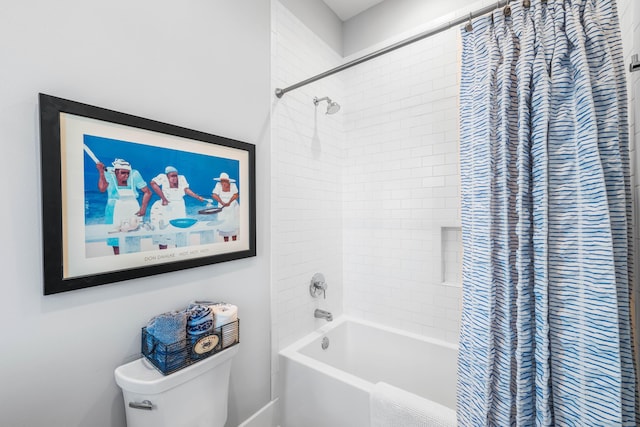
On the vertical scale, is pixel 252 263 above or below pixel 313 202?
below

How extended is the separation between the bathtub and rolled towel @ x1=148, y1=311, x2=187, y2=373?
86cm

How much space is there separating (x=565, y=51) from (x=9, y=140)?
5.96 ft

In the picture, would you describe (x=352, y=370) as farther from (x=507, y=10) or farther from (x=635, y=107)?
(x=507, y=10)

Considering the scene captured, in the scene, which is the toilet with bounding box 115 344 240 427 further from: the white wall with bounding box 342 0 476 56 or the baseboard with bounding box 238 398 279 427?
the white wall with bounding box 342 0 476 56

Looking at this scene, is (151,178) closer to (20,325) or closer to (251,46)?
(20,325)

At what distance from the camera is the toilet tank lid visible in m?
1.04

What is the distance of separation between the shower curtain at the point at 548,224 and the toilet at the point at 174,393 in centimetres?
103

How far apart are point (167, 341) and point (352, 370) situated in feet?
5.30

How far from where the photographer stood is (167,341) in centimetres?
109

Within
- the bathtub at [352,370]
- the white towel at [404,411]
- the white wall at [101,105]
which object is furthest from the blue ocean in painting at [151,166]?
the white towel at [404,411]

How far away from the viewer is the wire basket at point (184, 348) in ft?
3.55

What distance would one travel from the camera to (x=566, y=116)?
92 cm

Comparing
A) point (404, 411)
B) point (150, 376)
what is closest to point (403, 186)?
point (404, 411)

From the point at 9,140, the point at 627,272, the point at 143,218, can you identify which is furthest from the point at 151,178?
the point at 627,272
